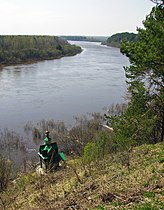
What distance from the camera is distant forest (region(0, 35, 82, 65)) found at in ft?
197

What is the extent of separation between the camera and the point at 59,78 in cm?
4191

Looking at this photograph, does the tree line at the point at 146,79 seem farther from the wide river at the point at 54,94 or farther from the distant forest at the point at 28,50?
the distant forest at the point at 28,50

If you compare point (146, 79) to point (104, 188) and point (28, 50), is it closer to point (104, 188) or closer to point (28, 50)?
point (104, 188)

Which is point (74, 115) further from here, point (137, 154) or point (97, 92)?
point (137, 154)

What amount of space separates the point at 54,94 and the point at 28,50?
119 feet

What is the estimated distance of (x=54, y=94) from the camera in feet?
108

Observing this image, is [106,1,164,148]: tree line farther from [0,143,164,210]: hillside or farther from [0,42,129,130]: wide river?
[0,42,129,130]: wide river

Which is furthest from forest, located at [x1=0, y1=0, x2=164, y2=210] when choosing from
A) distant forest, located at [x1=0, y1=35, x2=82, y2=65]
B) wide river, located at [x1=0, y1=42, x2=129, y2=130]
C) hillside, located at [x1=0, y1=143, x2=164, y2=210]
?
distant forest, located at [x1=0, y1=35, x2=82, y2=65]

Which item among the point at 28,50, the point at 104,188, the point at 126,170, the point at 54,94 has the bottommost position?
the point at 54,94

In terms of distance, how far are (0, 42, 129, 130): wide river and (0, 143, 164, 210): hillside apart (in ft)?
52.7

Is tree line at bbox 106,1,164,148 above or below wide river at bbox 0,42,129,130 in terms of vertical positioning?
above

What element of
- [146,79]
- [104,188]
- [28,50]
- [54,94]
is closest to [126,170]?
[104,188]

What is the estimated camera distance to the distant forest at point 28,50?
2370 inches

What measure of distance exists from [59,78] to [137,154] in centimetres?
3377
